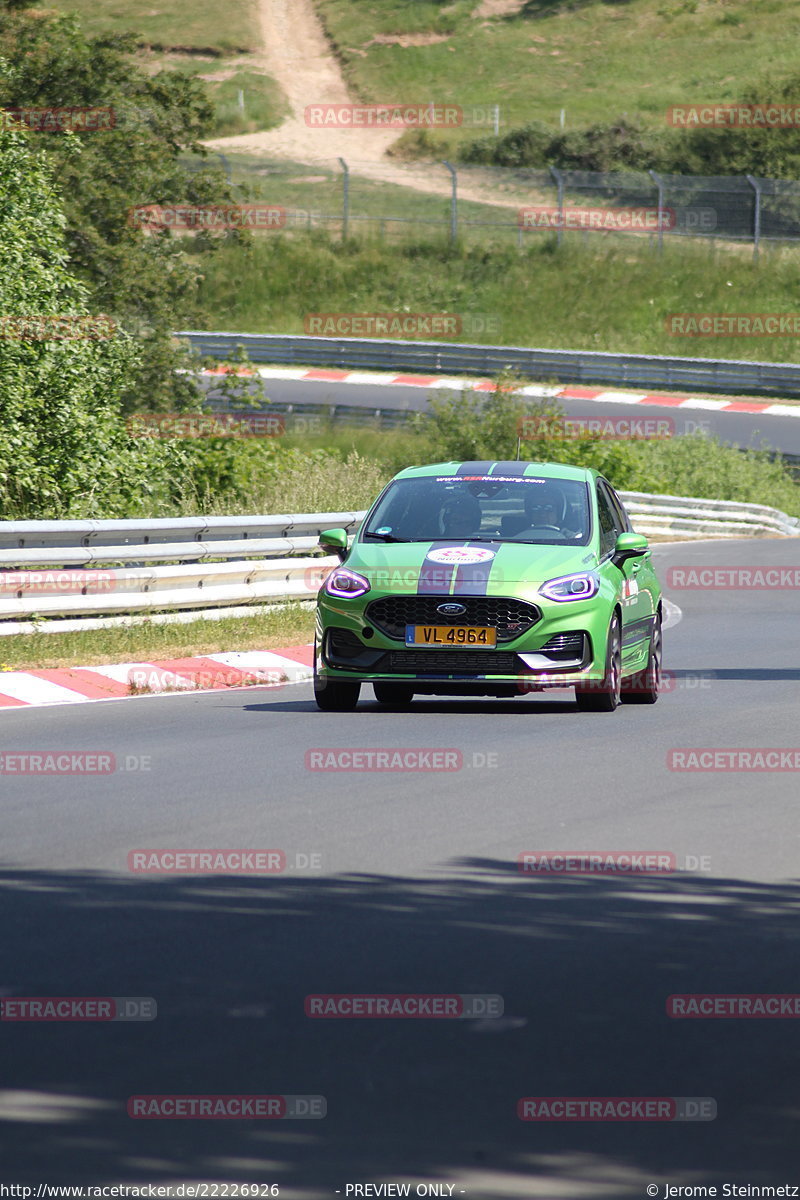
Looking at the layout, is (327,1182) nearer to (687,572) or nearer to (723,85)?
(687,572)

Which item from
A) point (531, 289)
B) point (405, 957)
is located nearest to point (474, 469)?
point (405, 957)

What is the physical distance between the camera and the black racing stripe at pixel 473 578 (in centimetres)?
1161

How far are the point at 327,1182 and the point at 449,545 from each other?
814 cm

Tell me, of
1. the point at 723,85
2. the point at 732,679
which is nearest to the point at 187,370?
the point at 732,679

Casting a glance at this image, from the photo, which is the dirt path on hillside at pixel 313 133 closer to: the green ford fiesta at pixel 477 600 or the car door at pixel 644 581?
the car door at pixel 644 581

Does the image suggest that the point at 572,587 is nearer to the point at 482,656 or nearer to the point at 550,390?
the point at 482,656

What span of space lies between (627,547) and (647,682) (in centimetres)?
127

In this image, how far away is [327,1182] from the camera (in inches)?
162

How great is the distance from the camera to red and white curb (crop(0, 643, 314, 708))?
13133mm

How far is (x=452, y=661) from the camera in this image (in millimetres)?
11664

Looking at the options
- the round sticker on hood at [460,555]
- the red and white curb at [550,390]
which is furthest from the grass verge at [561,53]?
the round sticker on hood at [460,555]

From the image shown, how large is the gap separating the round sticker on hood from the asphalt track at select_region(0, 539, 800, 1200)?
4.22 ft

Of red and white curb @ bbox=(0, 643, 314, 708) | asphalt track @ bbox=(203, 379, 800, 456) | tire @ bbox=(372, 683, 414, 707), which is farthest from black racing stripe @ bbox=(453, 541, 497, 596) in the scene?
asphalt track @ bbox=(203, 379, 800, 456)

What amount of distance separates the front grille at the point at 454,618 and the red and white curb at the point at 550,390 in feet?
99.0
